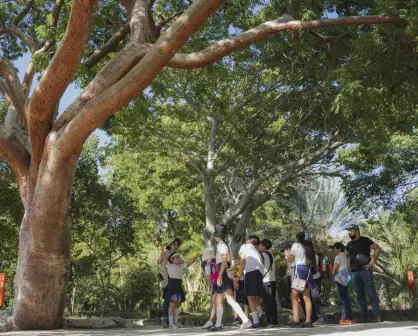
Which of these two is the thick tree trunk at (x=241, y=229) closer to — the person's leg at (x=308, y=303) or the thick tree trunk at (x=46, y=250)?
the person's leg at (x=308, y=303)

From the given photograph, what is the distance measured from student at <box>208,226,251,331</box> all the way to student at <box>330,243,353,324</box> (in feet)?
7.77

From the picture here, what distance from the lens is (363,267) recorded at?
9.05 meters

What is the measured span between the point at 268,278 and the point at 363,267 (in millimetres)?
1907

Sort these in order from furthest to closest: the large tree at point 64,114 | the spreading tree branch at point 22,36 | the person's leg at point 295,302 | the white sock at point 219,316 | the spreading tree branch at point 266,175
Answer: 1. the spreading tree branch at point 266,175
2. the spreading tree branch at point 22,36
3. the person's leg at point 295,302
4. the white sock at point 219,316
5. the large tree at point 64,114

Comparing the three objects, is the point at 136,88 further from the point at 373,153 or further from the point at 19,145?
the point at 373,153

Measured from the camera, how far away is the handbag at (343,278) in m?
9.38

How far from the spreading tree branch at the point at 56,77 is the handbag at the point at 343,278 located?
606cm

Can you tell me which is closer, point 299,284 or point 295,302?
point 299,284

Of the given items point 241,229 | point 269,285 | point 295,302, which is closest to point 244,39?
point 295,302

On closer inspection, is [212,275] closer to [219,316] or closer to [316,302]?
[219,316]

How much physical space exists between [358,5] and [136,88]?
23.9ft

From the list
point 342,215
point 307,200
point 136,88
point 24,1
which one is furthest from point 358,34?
point 342,215

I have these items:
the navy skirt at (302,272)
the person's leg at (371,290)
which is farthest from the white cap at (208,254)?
the person's leg at (371,290)

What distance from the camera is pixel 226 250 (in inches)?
317
